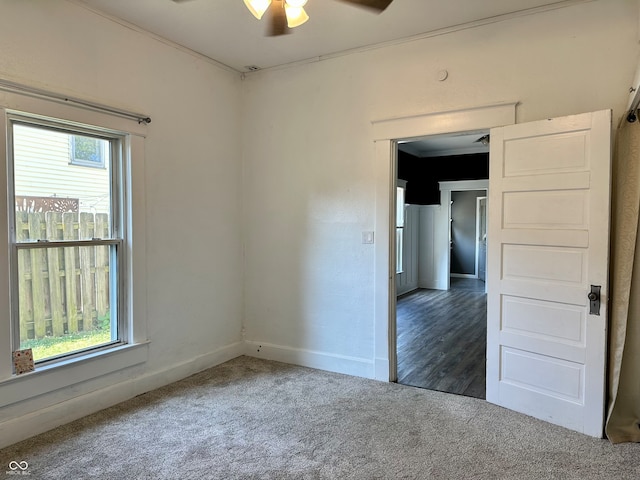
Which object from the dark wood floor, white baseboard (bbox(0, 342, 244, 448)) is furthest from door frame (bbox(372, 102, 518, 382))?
white baseboard (bbox(0, 342, 244, 448))

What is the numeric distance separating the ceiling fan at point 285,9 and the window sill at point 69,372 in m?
2.50

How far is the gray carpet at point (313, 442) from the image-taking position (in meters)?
2.23

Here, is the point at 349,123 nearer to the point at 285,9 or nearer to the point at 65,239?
the point at 285,9

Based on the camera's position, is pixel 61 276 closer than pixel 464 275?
Yes

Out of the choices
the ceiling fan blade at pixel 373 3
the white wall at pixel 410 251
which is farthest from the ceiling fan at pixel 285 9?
the white wall at pixel 410 251

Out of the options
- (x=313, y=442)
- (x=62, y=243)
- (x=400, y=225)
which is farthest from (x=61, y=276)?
(x=400, y=225)

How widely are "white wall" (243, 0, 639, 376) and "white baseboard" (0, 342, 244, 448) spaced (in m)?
0.76

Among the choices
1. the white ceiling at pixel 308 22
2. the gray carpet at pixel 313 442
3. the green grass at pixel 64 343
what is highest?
the white ceiling at pixel 308 22

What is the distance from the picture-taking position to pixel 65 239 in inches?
112

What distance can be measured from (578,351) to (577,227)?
801 millimetres

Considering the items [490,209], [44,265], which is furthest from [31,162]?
[490,209]

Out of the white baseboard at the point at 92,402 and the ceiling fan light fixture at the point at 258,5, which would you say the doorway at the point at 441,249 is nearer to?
the white baseboard at the point at 92,402

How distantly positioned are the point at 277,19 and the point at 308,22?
1052 millimetres

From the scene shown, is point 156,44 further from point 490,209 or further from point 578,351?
point 578,351
